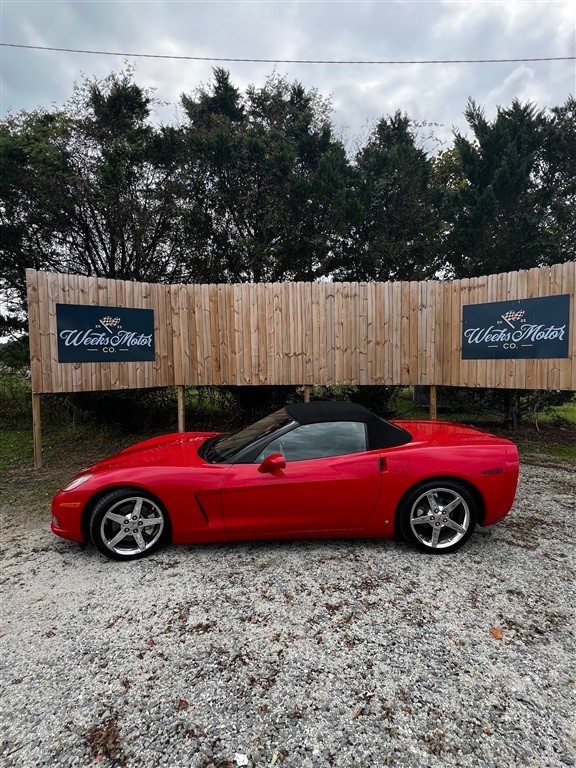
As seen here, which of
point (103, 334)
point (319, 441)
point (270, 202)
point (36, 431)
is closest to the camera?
point (319, 441)

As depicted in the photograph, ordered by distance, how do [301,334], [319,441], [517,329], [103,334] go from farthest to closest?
[301,334] → [103,334] → [517,329] → [319,441]

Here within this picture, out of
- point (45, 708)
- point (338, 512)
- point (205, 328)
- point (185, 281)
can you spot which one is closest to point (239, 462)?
point (338, 512)

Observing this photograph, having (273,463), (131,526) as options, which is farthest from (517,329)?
(131,526)

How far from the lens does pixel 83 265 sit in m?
9.37

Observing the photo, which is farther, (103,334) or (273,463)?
(103,334)

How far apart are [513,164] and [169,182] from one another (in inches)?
314

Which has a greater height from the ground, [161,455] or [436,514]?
[161,455]

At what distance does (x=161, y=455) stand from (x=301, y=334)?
12.7 ft

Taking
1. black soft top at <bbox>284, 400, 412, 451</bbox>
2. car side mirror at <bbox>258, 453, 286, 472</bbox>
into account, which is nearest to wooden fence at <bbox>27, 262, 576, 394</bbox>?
black soft top at <bbox>284, 400, 412, 451</bbox>

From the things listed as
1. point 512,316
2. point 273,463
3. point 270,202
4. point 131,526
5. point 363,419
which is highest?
point 270,202

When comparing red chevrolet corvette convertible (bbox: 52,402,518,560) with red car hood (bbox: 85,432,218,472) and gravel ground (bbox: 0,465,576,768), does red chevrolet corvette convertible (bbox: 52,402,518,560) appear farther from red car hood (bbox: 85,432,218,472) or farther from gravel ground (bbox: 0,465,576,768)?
gravel ground (bbox: 0,465,576,768)

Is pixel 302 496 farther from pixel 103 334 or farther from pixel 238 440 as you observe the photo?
pixel 103 334

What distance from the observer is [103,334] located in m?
6.38

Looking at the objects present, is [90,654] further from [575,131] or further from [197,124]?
[575,131]
